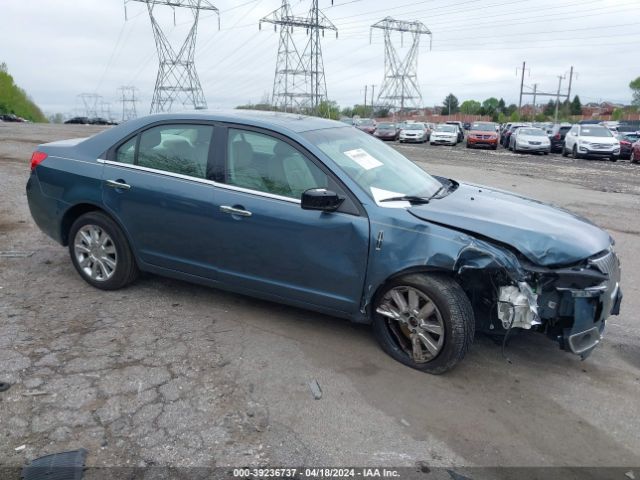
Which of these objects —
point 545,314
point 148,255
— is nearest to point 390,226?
point 545,314

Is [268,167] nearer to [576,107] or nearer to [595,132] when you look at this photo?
[595,132]

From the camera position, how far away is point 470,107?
122 metres

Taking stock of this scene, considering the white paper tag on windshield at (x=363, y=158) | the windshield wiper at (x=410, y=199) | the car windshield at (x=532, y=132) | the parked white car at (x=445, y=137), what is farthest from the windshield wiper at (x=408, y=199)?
the parked white car at (x=445, y=137)

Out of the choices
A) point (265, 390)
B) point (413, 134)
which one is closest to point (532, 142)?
point (413, 134)

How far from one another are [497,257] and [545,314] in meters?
0.54

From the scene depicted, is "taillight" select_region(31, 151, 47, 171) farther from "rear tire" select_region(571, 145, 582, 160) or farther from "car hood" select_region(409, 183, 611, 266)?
"rear tire" select_region(571, 145, 582, 160)

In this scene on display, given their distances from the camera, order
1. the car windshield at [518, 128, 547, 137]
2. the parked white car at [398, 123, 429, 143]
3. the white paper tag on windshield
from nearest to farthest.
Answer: the white paper tag on windshield, the car windshield at [518, 128, 547, 137], the parked white car at [398, 123, 429, 143]

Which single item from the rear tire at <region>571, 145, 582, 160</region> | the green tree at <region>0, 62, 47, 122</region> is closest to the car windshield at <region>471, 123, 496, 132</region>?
the rear tire at <region>571, 145, 582, 160</region>

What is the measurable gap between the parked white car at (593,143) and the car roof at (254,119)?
76.2ft

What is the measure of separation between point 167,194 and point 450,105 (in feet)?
375

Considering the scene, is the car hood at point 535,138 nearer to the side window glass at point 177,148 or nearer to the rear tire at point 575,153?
the rear tire at point 575,153

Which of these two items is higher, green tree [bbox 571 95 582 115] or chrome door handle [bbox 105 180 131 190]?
green tree [bbox 571 95 582 115]

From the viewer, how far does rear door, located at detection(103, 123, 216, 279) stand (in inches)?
173

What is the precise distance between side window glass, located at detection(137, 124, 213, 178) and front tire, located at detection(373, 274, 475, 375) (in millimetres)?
1796
